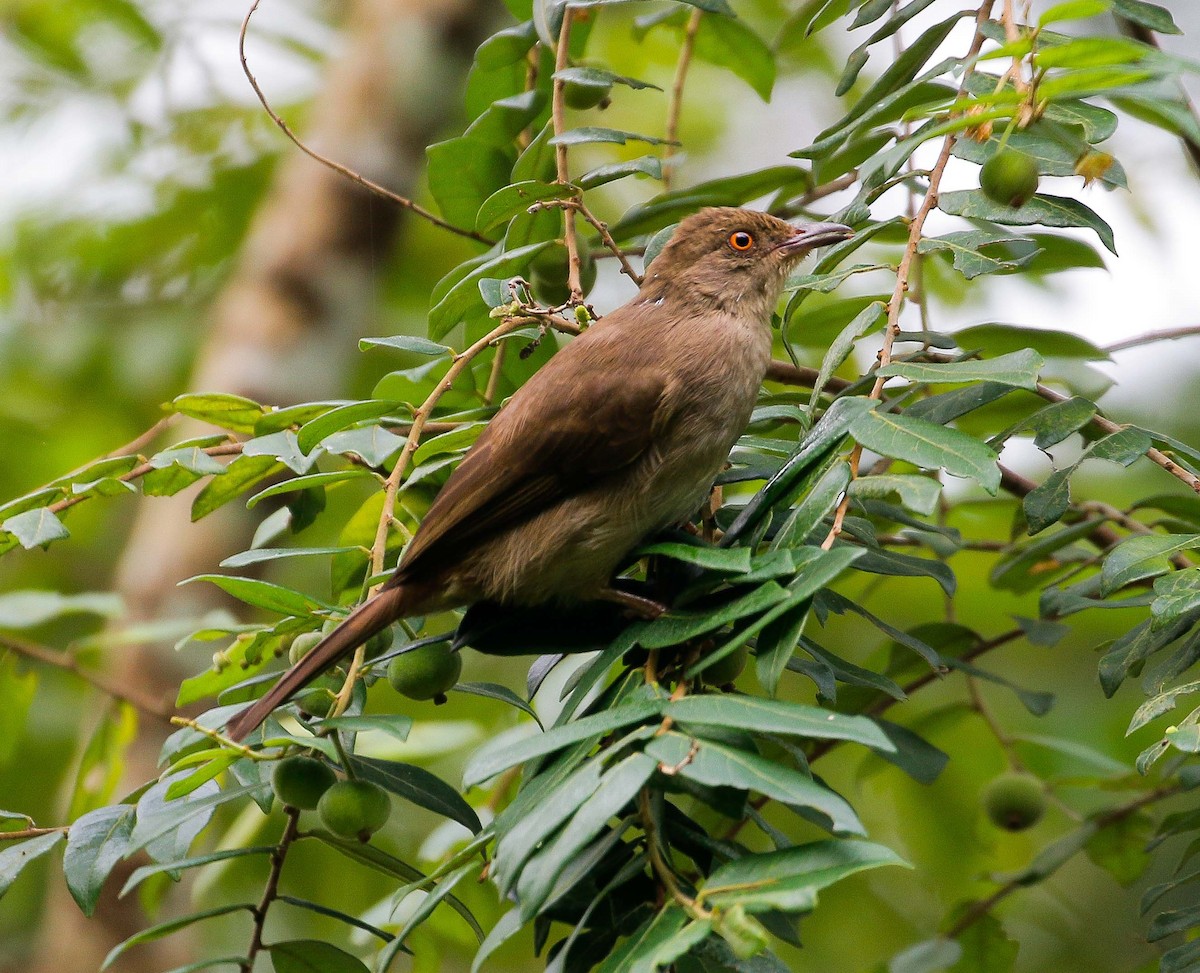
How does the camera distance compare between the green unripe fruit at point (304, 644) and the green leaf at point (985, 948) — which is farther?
the green leaf at point (985, 948)

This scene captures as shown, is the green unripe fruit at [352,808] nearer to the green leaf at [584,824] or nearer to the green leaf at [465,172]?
the green leaf at [584,824]

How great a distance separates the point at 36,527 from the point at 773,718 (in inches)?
70.2

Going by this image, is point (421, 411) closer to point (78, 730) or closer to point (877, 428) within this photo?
point (877, 428)

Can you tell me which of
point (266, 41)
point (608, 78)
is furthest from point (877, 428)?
point (266, 41)

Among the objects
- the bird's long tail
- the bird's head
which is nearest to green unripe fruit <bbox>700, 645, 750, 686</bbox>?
the bird's long tail

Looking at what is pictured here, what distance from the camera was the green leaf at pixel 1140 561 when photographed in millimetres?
2094

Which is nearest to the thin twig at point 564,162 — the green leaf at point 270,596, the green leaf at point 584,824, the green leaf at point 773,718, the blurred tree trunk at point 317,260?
the green leaf at point 270,596

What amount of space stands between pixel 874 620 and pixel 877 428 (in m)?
0.59

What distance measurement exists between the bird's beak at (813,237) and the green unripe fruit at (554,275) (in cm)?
61

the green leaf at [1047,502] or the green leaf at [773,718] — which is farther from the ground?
the green leaf at [1047,502]

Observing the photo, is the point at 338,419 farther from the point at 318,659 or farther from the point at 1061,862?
the point at 1061,862

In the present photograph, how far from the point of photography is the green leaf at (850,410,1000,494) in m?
1.82

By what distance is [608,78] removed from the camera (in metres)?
2.84

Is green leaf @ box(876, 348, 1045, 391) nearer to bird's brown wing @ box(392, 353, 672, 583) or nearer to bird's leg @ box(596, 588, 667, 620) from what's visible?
bird's leg @ box(596, 588, 667, 620)
